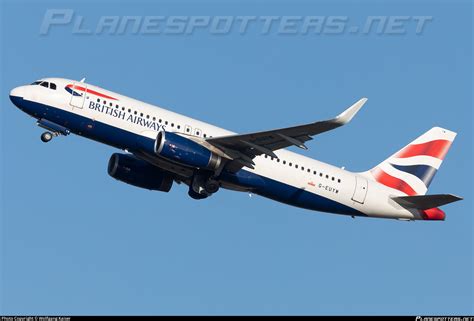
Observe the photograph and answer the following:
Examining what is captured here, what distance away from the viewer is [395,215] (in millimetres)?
54375

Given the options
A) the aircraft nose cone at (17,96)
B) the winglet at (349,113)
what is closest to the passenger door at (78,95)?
the aircraft nose cone at (17,96)

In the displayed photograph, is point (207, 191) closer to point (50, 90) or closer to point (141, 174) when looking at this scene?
point (141, 174)

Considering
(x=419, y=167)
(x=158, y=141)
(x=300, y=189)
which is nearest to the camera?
(x=158, y=141)

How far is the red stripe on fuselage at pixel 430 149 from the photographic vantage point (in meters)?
57.5

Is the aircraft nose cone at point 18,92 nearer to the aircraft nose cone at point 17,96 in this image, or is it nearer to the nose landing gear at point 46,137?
the aircraft nose cone at point 17,96

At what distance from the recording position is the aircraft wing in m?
44.8

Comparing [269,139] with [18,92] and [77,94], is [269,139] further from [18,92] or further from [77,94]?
[18,92]

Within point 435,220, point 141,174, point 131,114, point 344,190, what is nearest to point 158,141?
point 131,114

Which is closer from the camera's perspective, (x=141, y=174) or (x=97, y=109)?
(x=97, y=109)

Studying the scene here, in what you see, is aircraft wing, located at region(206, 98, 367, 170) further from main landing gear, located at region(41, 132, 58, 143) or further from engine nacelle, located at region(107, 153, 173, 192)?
main landing gear, located at region(41, 132, 58, 143)

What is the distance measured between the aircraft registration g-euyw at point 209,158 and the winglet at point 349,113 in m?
0.92

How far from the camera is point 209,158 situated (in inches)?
1955

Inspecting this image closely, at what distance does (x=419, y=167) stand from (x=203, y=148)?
14118 mm

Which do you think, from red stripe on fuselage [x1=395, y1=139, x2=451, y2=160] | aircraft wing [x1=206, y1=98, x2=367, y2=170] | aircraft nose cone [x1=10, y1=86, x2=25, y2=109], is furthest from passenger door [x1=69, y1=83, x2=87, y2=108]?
red stripe on fuselage [x1=395, y1=139, x2=451, y2=160]
